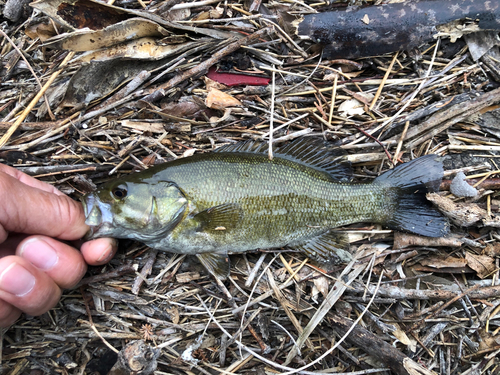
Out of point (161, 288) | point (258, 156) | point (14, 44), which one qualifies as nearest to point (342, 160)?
point (258, 156)

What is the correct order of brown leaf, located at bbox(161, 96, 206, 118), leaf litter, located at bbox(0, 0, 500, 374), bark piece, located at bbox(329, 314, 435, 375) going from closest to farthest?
bark piece, located at bbox(329, 314, 435, 375) → leaf litter, located at bbox(0, 0, 500, 374) → brown leaf, located at bbox(161, 96, 206, 118)

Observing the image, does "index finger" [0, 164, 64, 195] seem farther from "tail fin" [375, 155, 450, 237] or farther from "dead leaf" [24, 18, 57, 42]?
"tail fin" [375, 155, 450, 237]

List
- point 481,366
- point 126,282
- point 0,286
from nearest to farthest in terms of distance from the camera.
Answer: point 0,286
point 481,366
point 126,282

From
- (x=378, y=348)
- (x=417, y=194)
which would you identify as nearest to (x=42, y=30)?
(x=417, y=194)

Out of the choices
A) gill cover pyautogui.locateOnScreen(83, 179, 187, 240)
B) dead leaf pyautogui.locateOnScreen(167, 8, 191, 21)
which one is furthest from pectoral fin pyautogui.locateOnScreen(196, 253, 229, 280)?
dead leaf pyautogui.locateOnScreen(167, 8, 191, 21)

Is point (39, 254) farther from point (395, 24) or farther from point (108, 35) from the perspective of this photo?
point (395, 24)

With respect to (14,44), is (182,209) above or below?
below

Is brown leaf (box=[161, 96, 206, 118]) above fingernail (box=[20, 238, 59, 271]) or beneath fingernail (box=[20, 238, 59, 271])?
above

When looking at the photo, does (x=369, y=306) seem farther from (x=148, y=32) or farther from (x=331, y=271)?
(x=148, y=32)
